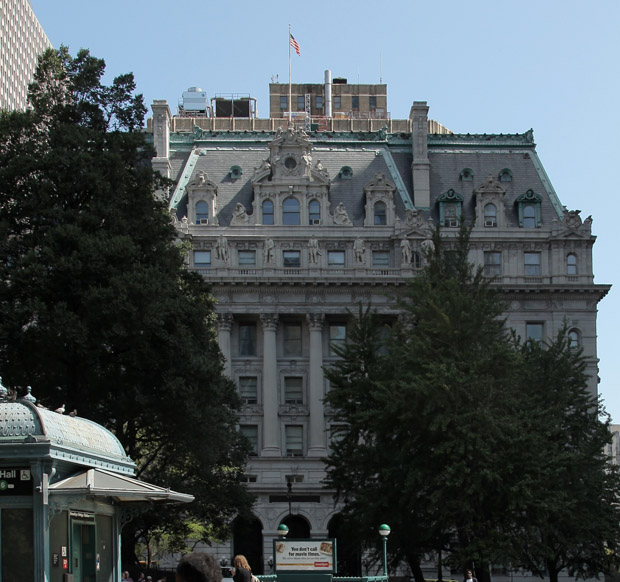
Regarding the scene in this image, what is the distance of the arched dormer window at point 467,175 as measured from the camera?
85062mm

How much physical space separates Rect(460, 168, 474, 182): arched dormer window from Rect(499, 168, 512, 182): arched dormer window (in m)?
2.08

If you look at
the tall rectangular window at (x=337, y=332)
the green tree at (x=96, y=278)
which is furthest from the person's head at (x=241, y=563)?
the tall rectangular window at (x=337, y=332)

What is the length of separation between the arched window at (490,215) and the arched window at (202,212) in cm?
1897

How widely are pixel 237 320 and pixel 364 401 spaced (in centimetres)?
2635

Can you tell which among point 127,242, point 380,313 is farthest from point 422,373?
point 380,313

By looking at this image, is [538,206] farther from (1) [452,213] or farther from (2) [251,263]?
(2) [251,263]

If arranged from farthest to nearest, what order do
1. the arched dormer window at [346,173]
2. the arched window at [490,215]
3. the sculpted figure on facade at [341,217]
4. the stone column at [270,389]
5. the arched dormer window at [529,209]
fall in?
the arched dormer window at [346,173] < the arched dormer window at [529,209] < the arched window at [490,215] < the sculpted figure on facade at [341,217] < the stone column at [270,389]

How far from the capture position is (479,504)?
158 ft

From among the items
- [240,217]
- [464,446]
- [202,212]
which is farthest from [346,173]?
[464,446]

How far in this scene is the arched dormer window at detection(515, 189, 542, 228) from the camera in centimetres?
8269

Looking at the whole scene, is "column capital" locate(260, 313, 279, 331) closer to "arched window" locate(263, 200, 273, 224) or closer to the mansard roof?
"arched window" locate(263, 200, 273, 224)

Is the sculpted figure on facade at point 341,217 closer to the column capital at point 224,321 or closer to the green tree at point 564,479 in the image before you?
the column capital at point 224,321

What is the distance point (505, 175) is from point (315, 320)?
711 inches

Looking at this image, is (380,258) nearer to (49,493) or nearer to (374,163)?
(374,163)
